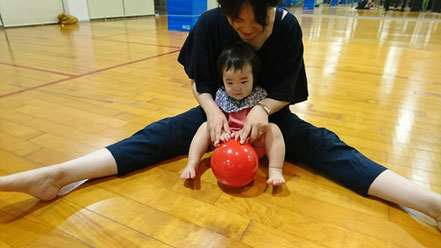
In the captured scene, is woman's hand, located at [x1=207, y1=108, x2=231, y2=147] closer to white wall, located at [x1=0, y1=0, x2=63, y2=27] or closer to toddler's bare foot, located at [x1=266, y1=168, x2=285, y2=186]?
toddler's bare foot, located at [x1=266, y1=168, x2=285, y2=186]

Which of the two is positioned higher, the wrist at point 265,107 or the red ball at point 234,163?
the wrist at point 265,107

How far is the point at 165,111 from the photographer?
1.50m

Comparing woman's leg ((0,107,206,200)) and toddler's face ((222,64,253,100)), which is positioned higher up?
toddler's face ((222,64,253,100))

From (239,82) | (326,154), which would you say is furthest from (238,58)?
(326,154)

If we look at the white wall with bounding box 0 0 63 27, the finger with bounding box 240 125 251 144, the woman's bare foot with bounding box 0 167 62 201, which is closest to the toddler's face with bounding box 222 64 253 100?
the finger with bounding box 240 125 251 144

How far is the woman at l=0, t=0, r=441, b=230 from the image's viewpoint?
0.79m

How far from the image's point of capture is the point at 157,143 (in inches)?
38.7

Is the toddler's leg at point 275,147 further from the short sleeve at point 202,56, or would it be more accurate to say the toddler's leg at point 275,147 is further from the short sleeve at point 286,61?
the short sleeve at point 202,56

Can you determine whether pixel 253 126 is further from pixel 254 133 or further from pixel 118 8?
pixel 118 8

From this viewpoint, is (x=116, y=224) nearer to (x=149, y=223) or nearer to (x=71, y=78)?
(x=149, y=223)

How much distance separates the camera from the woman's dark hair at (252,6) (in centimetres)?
70

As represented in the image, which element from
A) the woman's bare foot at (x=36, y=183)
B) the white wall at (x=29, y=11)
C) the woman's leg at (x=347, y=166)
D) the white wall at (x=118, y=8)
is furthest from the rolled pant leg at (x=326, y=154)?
the white wall at (x=118, y=8)

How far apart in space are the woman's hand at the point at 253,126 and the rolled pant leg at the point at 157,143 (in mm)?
226

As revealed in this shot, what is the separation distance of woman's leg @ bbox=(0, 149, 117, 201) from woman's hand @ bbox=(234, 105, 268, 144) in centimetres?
43
